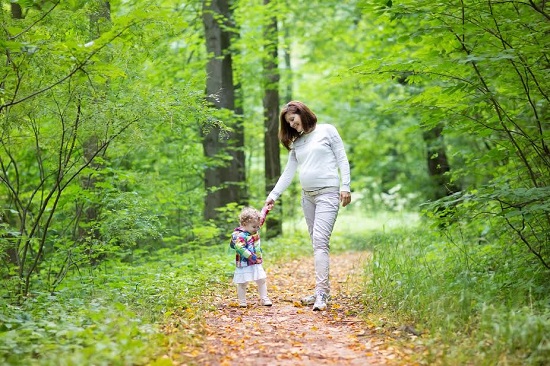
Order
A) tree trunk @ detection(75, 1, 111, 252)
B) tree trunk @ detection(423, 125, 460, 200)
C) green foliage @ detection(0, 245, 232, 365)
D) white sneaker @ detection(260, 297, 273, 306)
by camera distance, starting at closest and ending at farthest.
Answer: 1. green foliage @ detection(0, 245, 232, 365)
2. white sneaker @ detection(260, 297, 273, 306)
3. tree trunk @ detection(75, 1, 111, 252)
4. tree trunk @ detection(423, 125, 460, 200)

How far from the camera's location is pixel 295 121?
6.53 m

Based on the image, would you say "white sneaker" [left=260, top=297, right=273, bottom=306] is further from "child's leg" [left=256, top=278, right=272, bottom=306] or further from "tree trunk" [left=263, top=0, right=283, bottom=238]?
Result: "tree trunk" [left=263, top=0, right=283, bottom=238]

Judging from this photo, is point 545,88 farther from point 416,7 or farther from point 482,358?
point 482,358

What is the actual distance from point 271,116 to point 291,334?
10408 millimetres

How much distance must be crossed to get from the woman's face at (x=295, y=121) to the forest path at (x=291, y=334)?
1.97m

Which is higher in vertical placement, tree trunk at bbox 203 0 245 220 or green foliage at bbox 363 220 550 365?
tree trunk at bbox 203 0 245 220

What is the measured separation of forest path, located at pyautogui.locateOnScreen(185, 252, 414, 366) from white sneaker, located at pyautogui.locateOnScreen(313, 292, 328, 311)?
0.20 ft

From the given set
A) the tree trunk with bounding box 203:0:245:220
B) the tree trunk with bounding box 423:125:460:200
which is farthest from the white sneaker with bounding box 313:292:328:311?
the tree trunk with bounding box 423:125:460:200

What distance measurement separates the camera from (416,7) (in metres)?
5.85

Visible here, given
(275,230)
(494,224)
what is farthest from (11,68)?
(275,230)

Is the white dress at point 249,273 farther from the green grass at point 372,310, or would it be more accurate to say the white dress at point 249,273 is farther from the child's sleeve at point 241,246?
the green grass at point 372,310

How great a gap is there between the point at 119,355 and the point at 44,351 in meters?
0.54

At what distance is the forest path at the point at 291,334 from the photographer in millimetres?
4543

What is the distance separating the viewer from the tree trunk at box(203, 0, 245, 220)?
12.3 m
